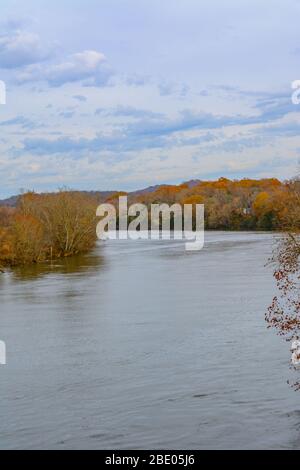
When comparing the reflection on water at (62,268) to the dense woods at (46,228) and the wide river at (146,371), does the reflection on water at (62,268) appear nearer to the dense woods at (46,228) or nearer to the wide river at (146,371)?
the dense woods at (46,228)

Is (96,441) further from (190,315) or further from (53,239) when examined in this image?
(53,239)

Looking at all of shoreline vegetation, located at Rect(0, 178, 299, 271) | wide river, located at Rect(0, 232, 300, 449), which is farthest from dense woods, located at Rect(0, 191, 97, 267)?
wide river, located at Rect(0, 232, 300, 449)

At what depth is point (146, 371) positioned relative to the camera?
1202 centimetres

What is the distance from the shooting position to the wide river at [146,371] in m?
9.25

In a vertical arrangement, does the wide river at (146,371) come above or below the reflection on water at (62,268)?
below

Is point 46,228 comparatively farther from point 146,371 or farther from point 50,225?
point 146,371

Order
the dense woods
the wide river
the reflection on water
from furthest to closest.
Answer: the dense woods → the reflection on water → the wide river

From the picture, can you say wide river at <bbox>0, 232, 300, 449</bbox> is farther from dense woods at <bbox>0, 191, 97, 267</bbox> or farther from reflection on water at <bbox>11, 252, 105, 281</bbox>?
dense woods at <bbox>0, 191, 97, 267</bbox>

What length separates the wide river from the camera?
30.3 ft

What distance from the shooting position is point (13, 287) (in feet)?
80.9

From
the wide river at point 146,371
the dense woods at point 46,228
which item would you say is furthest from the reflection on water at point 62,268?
the wide river at point 146,371

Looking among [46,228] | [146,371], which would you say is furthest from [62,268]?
[146,371]

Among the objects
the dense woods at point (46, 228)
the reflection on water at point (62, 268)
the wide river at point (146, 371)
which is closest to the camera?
the wide river at point (146, 371)
